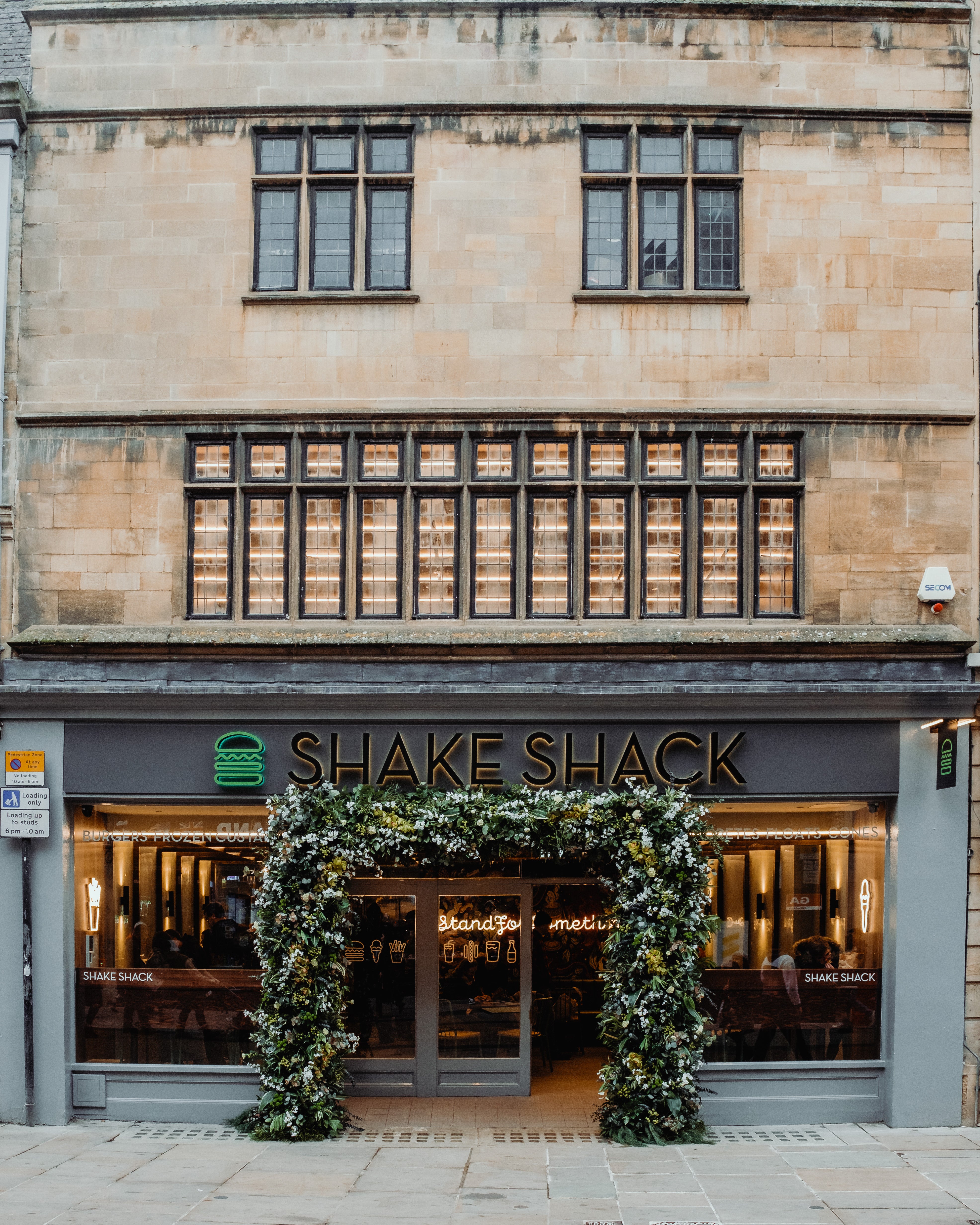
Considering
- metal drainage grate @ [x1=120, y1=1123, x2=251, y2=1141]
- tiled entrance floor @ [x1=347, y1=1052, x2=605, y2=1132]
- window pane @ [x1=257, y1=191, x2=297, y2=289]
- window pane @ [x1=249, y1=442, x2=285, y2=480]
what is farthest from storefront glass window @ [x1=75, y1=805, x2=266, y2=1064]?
window pane @ [x1=257, y1=191, x2=297, y2=289]

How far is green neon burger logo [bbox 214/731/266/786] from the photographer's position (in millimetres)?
12438

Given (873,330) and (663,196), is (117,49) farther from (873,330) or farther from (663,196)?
(873,330)

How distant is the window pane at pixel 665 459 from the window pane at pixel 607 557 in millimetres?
501

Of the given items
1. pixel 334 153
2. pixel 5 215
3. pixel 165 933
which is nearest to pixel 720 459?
pixel 334 153

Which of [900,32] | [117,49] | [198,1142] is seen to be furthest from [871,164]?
[198,1142]

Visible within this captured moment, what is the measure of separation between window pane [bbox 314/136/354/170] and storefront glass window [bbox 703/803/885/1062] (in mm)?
8491

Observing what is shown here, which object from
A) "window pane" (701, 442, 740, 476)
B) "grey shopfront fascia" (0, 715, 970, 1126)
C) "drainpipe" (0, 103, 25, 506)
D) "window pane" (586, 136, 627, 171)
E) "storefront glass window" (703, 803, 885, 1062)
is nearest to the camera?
"grey shopfront fascia" (0, 715, 970, 1126)

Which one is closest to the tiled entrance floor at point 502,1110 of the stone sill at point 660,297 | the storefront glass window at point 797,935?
the storefront glass window at point 797,935

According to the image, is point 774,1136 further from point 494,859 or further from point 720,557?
point 720,557

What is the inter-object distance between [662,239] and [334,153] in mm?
3899

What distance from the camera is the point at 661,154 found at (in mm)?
13180

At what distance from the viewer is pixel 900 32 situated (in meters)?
13.1

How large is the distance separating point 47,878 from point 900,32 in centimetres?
1343

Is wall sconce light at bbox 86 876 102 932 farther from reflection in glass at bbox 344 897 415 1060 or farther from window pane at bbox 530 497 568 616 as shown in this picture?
window pane at bbox 530 497 568 616
